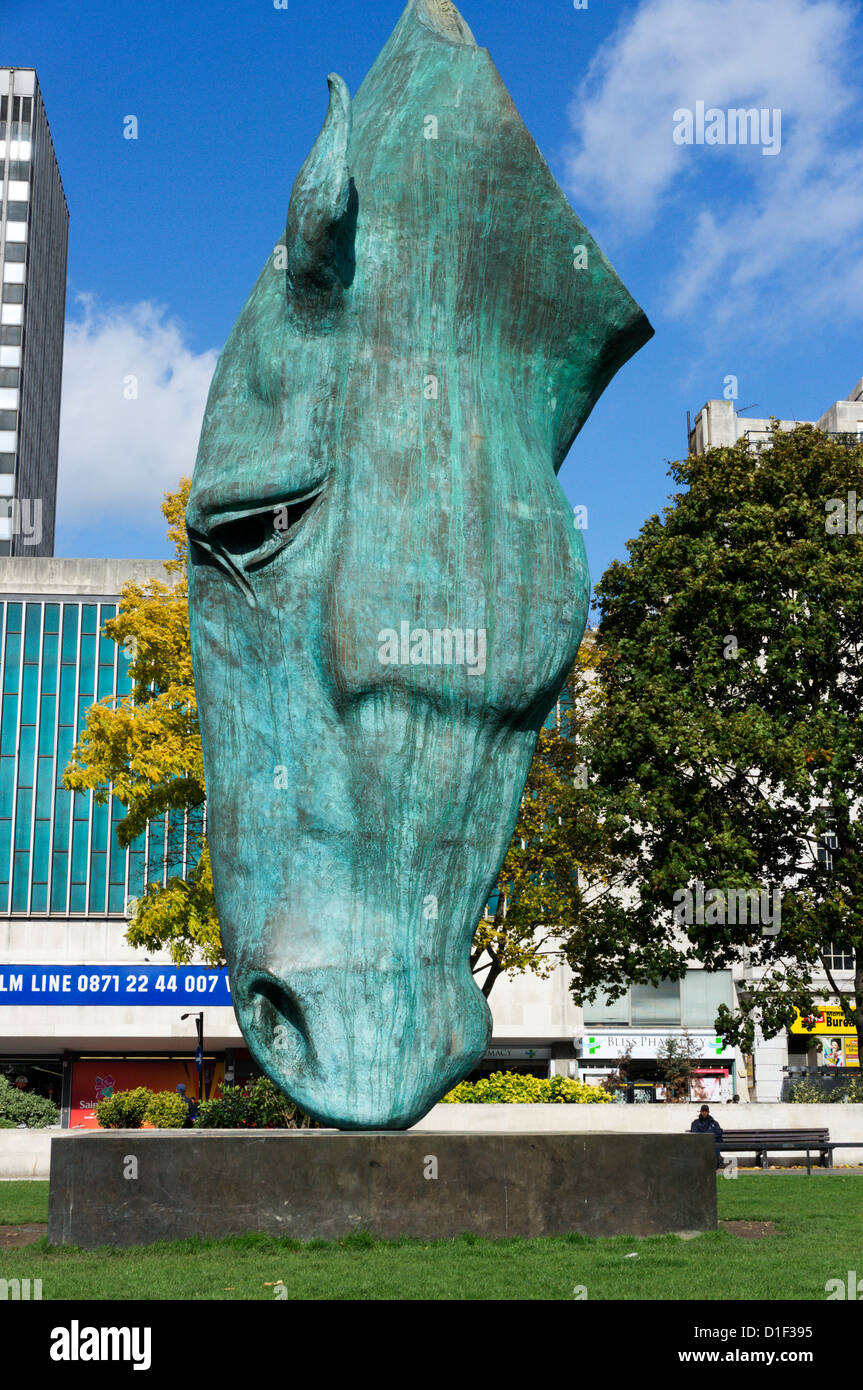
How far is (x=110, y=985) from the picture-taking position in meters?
37.6

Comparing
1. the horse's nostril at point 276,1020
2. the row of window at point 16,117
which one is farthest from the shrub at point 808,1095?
the row of window at point 16,117

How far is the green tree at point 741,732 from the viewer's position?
63.8 feet

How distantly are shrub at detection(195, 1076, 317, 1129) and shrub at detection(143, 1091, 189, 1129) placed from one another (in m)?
1.79

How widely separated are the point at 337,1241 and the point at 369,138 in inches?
242

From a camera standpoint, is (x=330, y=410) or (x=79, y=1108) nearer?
(x=330, y=410)

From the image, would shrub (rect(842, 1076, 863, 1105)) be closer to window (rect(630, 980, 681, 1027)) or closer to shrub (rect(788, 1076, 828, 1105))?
shrub (rect(788, 1076, 828, 1105))

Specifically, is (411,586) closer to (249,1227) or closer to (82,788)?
(249,1227)

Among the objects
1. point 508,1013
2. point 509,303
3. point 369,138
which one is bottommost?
point 508,1013

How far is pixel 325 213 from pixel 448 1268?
528 centimetres

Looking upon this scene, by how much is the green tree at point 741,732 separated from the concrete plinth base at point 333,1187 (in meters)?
12.1

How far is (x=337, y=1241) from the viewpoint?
702cm
